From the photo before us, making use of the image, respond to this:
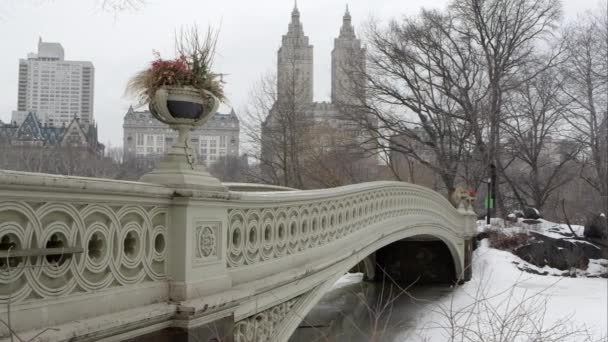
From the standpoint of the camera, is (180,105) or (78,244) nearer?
(78,244)

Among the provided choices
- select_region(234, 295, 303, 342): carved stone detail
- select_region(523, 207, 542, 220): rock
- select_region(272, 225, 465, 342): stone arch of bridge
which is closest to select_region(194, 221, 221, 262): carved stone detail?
select_region(234, 295, 303, 342): carved stone detail

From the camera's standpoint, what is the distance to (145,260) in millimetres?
4137

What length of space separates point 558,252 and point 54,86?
35.4 m

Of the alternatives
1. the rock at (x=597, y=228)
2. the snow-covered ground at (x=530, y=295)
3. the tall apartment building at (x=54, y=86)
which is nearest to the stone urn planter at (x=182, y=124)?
the snow-covered ground at (x=530, y=295)

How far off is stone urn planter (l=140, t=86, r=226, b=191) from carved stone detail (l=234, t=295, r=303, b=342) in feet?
4.34

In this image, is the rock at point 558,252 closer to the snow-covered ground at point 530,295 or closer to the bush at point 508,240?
the bush at point 508,240

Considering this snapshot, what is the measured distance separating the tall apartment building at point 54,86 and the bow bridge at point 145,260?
36153 millimetres

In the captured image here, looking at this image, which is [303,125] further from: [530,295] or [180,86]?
[180,86]

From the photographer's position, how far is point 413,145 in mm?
→ 35156

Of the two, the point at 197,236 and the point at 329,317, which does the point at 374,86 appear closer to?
the point at 329,317

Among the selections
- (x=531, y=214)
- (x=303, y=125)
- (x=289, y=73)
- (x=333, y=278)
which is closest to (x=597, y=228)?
(x=531, y=214)

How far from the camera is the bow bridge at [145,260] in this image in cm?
316

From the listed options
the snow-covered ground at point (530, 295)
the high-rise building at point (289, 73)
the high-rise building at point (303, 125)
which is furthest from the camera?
the high-rise building at point (289, 73)

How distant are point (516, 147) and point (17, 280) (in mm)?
33635
